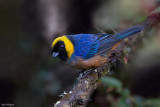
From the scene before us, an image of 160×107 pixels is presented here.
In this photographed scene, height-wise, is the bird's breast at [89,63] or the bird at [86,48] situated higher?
the bird at [86,48]

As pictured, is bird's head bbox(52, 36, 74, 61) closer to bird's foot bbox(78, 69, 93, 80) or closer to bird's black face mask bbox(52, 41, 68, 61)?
bird's black face mask bbox(52, 41, 68, 61)

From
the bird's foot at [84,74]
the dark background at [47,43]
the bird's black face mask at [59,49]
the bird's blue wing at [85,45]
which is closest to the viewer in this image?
the bird's foot at [84,74]

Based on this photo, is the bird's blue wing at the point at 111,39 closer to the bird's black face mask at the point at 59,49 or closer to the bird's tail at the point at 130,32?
the bird's tail at the point at 130,32

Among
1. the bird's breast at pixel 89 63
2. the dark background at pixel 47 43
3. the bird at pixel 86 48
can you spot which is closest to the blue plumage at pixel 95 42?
the bird at pixel 86 48

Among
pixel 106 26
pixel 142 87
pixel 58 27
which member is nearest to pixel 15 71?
pixel 58 27

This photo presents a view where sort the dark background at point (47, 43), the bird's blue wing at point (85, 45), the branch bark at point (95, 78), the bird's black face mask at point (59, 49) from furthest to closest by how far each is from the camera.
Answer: the dark background at point (47, 43) < the bird's blue wing at point (85, 45) < the bird's black face mask at point (59, 49) < the branch bark at point (95, 78)

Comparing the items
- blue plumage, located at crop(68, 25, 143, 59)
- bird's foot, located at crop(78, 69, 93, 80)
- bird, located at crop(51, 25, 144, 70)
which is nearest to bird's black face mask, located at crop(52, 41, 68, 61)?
bird, located at crop(51, 25, 144, 70)

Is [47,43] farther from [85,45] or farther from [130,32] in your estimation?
[130,32]

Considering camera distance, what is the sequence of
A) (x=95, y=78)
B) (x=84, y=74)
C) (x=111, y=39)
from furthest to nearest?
(x=111, y=39) < (x=84, y=74) < (x=95, y=78)

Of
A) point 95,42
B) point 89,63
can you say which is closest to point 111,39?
point 95,42
